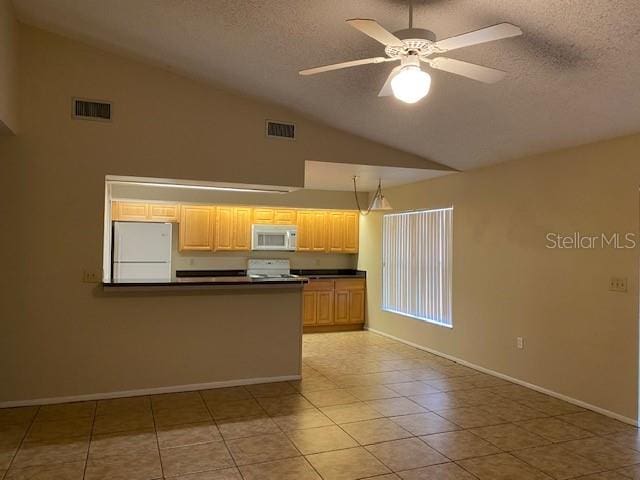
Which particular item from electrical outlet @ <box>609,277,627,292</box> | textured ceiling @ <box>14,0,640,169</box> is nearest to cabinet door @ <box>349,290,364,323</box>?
textured ceiling @ <box>14,0,640,169</box>

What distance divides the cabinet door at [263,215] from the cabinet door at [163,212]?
3.89 ft

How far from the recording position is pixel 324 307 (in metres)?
7.80

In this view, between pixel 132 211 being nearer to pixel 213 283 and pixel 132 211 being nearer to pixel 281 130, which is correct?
pixel 213 283

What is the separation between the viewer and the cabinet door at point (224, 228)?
7.45 metres

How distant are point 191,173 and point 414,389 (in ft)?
9.46

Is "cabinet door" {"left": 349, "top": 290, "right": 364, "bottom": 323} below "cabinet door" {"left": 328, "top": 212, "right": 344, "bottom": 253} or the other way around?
below

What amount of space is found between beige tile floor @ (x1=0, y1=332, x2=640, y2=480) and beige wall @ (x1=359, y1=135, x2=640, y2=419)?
314mm

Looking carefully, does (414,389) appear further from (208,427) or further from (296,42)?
(296,42)

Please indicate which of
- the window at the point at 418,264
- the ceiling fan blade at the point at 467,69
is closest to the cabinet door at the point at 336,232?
the window at the point at 418,264

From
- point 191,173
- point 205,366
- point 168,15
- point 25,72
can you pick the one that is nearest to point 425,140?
point 191,173

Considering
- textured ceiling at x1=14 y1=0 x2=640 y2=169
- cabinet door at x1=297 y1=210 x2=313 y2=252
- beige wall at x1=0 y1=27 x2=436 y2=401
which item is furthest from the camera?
cabinet door at x1=297 y1=210 x2=313 y2=252

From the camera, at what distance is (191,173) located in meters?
4.55

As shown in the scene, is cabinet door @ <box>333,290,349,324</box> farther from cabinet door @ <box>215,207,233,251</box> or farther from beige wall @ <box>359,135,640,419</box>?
beige wall @ <box>359,135,640,419</box>

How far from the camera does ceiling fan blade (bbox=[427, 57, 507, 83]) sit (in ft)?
7.88
